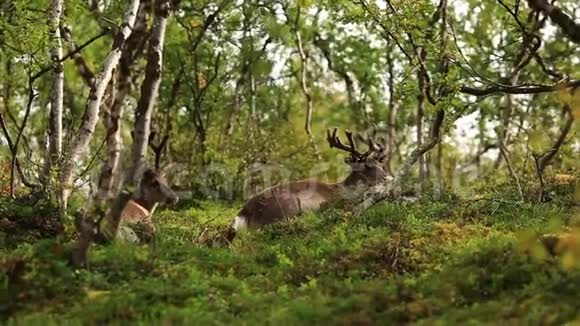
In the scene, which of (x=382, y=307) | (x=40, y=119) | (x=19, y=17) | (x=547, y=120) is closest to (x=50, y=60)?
(x=19, y=17)

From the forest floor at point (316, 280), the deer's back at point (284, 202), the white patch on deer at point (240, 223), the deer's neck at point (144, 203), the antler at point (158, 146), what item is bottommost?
the forest floor at point (316, 280)

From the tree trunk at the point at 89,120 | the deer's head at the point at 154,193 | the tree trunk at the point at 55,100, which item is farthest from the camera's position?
the deer's head at the point at 154,193

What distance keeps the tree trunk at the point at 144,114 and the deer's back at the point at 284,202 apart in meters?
5.53

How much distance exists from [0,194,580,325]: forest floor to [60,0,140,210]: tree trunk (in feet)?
4.72

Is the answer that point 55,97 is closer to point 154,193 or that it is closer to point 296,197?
point 296,197

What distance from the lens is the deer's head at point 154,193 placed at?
58.3 ft

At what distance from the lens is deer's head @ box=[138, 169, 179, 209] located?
17781 millimetres

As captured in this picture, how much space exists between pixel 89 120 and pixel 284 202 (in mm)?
4685

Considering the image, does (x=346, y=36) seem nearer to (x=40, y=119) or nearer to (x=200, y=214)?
(x=40, y=119)

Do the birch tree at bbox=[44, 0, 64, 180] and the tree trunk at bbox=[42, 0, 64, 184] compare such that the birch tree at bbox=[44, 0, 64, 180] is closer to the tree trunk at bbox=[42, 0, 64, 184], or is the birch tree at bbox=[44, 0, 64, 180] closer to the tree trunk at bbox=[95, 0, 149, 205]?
the tree trunk at bbox=[42, 0, 64, 184]

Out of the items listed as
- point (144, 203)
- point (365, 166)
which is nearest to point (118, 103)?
point (365, 166)

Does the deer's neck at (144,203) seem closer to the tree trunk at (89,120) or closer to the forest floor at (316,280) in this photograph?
the tree trunk at (89,120)

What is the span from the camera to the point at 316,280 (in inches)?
320

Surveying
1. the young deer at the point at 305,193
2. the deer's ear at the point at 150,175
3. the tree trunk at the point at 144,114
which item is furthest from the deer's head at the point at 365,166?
the tree trunk at the point at 144,114
